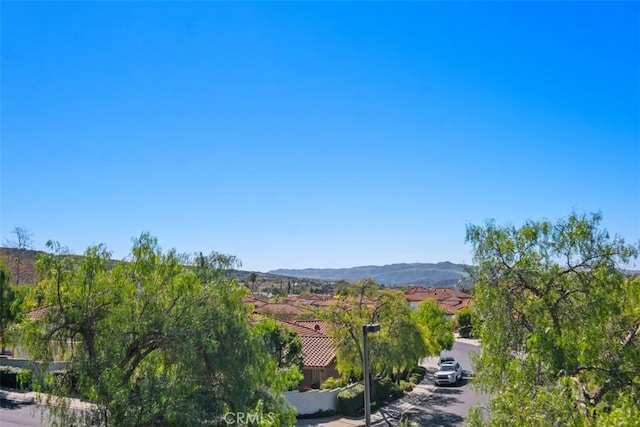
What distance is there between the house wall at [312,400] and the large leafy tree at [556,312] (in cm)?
1523

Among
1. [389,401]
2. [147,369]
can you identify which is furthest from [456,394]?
[147,369]

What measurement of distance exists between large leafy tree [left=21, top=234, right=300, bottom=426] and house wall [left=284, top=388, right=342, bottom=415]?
44.0ft

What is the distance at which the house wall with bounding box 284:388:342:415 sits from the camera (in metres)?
24.6

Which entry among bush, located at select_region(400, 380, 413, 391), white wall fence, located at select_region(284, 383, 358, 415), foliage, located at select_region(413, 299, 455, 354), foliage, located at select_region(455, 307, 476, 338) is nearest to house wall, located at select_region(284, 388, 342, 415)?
white wall fence, located at select_region(284, 383, 358, 415)

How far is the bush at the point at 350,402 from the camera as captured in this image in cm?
2512

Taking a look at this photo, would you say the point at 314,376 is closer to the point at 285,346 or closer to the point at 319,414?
the point at 285,346

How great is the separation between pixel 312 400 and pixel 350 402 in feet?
6.52

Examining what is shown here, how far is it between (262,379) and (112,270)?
14.7 ft

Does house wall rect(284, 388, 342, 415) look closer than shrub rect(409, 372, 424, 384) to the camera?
Yes

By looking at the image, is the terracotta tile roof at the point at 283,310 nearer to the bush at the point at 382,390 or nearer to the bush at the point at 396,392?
the bush at the point at 396,392

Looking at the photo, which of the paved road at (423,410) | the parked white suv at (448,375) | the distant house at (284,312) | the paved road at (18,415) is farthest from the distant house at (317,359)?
the paved road at (18,415)

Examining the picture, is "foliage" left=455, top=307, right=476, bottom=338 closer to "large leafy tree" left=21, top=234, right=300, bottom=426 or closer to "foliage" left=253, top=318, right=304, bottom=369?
"foliage" left=253, top=318, right=304, bottom=369

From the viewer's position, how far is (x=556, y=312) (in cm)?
1073

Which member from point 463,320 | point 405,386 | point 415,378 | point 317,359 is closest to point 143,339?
point 317,359
